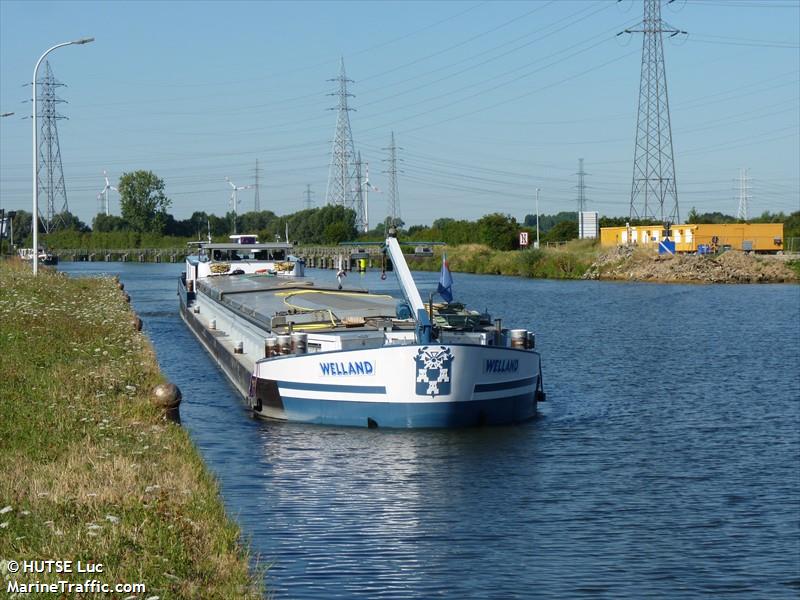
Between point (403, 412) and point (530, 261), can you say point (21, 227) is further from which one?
point (403, 412)

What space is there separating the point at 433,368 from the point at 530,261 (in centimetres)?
9035

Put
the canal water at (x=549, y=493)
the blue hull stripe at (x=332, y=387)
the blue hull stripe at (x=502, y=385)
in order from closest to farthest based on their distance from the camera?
the canal water at (x=549, y=493) < the blue hull stripe at (x=332, y=387) < the blue hull stripe at (x=502, y=385)

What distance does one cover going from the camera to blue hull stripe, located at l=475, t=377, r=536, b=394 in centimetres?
2186

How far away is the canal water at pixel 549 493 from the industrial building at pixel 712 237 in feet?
238

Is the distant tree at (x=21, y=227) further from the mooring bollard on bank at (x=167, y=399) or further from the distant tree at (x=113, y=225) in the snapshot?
the mooring bollard on bank at (x=167, y=399)

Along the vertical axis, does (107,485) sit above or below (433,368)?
below

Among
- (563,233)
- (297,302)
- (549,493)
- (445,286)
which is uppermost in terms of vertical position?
(563,233)

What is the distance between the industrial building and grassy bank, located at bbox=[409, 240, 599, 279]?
405 cm

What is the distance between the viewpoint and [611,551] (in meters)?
14.6

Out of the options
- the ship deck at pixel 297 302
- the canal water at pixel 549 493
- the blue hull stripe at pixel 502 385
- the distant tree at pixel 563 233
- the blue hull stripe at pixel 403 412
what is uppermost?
the distant tree at pixel 563 233

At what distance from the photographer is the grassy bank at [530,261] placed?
106750 millimetres

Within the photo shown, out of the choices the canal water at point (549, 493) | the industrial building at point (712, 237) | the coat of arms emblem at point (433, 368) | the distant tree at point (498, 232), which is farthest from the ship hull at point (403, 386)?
the distant tree at point (498, 232)

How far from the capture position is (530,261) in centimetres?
11038

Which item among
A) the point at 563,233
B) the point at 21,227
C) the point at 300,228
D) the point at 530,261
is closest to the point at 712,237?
the point at 530,261
